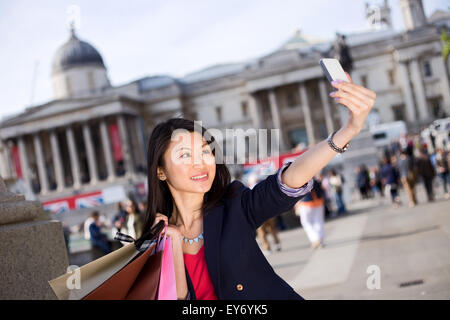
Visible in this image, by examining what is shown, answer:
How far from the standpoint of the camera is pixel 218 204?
2.46 m

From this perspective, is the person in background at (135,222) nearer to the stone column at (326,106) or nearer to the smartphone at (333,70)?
the smartphone at (333,70)

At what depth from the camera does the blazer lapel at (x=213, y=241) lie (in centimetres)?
219

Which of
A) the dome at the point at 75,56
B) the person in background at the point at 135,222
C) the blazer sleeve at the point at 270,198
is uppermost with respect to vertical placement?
the dome at the point at 75,56

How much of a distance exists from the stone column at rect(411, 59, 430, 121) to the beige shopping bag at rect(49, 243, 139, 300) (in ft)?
188

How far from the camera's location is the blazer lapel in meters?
2.19

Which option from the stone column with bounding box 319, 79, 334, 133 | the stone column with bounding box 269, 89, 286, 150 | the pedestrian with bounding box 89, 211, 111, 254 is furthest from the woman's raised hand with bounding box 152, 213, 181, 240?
the stone column with bounding box 269, 89, 286, 150

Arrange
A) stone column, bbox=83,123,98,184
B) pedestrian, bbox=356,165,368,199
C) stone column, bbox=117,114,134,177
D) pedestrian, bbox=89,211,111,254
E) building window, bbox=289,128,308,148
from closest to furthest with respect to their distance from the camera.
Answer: pedestrian, bbox=89,211,111,254 < pedestrian, bbox=356,165,368,199 < stone column, bbox=117,114,134,177 < stone column, bbox=83,123,98,184 < building window, bbox=289,128,308,148

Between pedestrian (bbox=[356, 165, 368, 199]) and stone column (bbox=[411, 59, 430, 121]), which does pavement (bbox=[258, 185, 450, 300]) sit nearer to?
pedestrian (bbox=[356, 165, 368, 199])

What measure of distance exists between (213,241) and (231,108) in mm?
60913

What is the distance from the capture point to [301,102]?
58938 mm

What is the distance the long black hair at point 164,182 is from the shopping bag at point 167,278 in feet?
1.00

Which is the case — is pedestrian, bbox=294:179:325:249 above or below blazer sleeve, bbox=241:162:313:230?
below

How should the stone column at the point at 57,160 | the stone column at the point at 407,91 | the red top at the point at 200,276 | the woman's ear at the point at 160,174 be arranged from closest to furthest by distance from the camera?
the red top at the point at 200,276, the woman's ear at the point at 160,174, the stone column at the point at 407,91, the stone column at the point at 57,160

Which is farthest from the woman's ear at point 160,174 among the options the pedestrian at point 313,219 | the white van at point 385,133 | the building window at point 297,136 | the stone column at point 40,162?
the stone column at point 40,162
